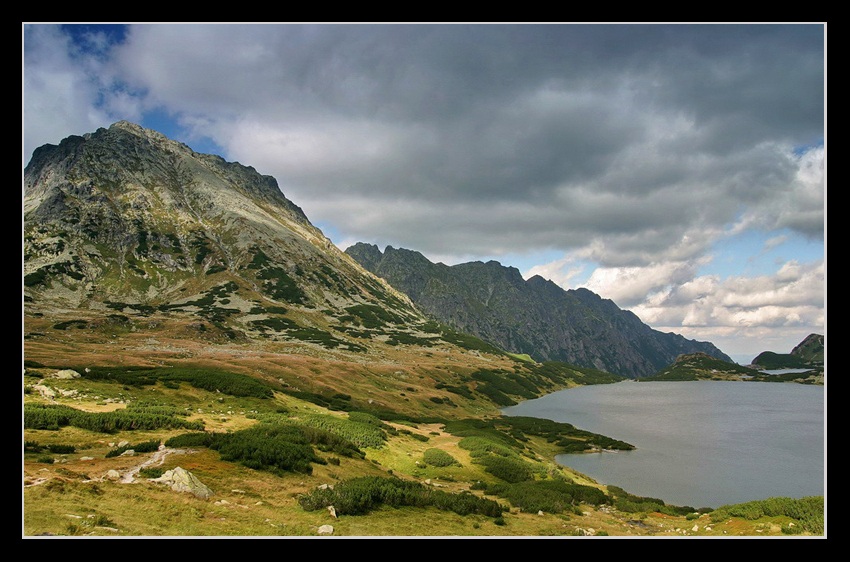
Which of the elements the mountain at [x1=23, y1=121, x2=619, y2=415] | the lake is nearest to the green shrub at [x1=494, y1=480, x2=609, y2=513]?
the lake

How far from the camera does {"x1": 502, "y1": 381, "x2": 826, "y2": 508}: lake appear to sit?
4256 centimetres

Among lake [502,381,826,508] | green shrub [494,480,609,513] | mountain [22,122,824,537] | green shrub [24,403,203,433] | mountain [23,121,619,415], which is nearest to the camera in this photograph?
mountain [22,122,824,537]

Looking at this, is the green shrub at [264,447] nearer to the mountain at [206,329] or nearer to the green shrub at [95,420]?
the green shrub at [95,420]

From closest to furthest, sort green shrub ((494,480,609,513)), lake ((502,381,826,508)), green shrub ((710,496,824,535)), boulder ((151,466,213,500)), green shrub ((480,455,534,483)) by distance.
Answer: boulder ((151,466,213,500)), green shrub ((710,496,824,535)), green shrub ((494,480,609,513)), green shrub ((480,455,534,483)), lake ((502,381,826,508))

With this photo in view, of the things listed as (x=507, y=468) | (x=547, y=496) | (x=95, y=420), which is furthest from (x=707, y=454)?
(x=95, y=420)

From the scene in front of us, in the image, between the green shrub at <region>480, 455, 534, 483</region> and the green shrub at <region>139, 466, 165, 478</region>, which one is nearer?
the green shrub at <region>139, 466, 165, 478</region>

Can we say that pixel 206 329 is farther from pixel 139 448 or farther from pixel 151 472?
pixel 151 472

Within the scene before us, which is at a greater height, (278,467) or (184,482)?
(184,482)

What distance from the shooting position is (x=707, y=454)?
192ft

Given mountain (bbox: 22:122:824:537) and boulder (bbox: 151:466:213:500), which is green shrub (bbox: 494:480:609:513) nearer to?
mountain (bbox: 22:122:824:537)

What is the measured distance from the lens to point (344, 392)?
2650 inches

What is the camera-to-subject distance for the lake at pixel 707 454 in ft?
140
